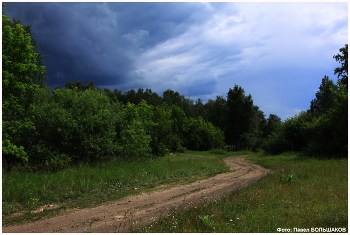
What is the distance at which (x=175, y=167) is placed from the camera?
18.2m

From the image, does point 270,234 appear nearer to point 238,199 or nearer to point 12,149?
point 238,199

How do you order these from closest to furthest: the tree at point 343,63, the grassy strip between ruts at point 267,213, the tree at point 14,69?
1. the grassy strip between ruts at point 267,213
2. the tree at point 14,69
3. the tree at point 343,63

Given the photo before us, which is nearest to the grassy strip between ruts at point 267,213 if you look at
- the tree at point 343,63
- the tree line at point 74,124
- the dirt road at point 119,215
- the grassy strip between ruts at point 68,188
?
the dirt road at point 119,215

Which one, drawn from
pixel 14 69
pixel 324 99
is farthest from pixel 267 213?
pixel 324 99

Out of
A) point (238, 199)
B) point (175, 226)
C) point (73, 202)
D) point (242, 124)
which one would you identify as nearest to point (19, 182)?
point (73, 202)

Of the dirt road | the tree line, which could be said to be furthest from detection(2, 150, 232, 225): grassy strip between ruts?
the tree line

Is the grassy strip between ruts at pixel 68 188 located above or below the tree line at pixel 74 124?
below

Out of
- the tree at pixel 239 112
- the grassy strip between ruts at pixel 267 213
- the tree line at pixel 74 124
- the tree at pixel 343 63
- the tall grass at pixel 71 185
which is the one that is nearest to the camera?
the grassy strip between ruts at pixel 267 213

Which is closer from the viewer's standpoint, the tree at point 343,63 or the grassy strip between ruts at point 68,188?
the grassy strip between ruts at point 68,188

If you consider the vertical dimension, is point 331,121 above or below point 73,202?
above

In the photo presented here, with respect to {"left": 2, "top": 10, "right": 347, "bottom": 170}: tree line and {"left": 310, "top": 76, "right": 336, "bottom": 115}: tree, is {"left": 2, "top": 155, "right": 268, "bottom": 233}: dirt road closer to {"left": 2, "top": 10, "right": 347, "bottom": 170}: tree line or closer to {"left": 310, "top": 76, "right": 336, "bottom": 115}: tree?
{"left": 2, "top": 10, "right": 347, "bottom": 170}: tree line

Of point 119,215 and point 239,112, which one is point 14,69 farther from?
point 239,112

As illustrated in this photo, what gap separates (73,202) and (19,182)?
3460mm

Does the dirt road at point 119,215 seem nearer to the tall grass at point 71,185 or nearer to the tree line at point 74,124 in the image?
the tall grass at point 71,185
